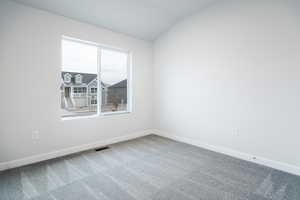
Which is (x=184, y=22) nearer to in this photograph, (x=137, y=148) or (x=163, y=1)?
(x=163, y=1)

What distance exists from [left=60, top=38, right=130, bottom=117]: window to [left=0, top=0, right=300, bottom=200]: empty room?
0.07ft

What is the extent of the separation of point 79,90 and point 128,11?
6.20 ft

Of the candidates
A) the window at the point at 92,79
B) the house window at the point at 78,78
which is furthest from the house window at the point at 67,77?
the house window at the point at 78,78

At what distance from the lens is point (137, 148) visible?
11.0 feet

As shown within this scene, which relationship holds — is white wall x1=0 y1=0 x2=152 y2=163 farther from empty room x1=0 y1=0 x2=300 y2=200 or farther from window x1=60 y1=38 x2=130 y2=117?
window x1=60 y1=38 x2=130 y2=117

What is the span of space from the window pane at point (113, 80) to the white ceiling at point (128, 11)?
62cm

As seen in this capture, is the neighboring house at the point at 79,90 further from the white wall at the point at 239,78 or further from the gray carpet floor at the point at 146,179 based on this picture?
the white wall at the point at 239,78

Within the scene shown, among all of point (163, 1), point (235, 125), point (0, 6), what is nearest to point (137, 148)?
point (235, 125)

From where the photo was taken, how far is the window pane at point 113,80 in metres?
3.63

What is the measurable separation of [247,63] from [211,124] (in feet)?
4.43

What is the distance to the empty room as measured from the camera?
7.04 feet

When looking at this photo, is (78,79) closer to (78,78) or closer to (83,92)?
(78,78)

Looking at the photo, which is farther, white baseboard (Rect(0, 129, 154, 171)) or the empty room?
white baseboard (Rect(0, 129, 154, 171))

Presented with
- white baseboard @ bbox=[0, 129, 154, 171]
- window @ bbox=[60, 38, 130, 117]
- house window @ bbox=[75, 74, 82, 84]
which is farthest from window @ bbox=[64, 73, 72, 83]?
white baseboard @ bbox=[0, 129, 154, 171]
